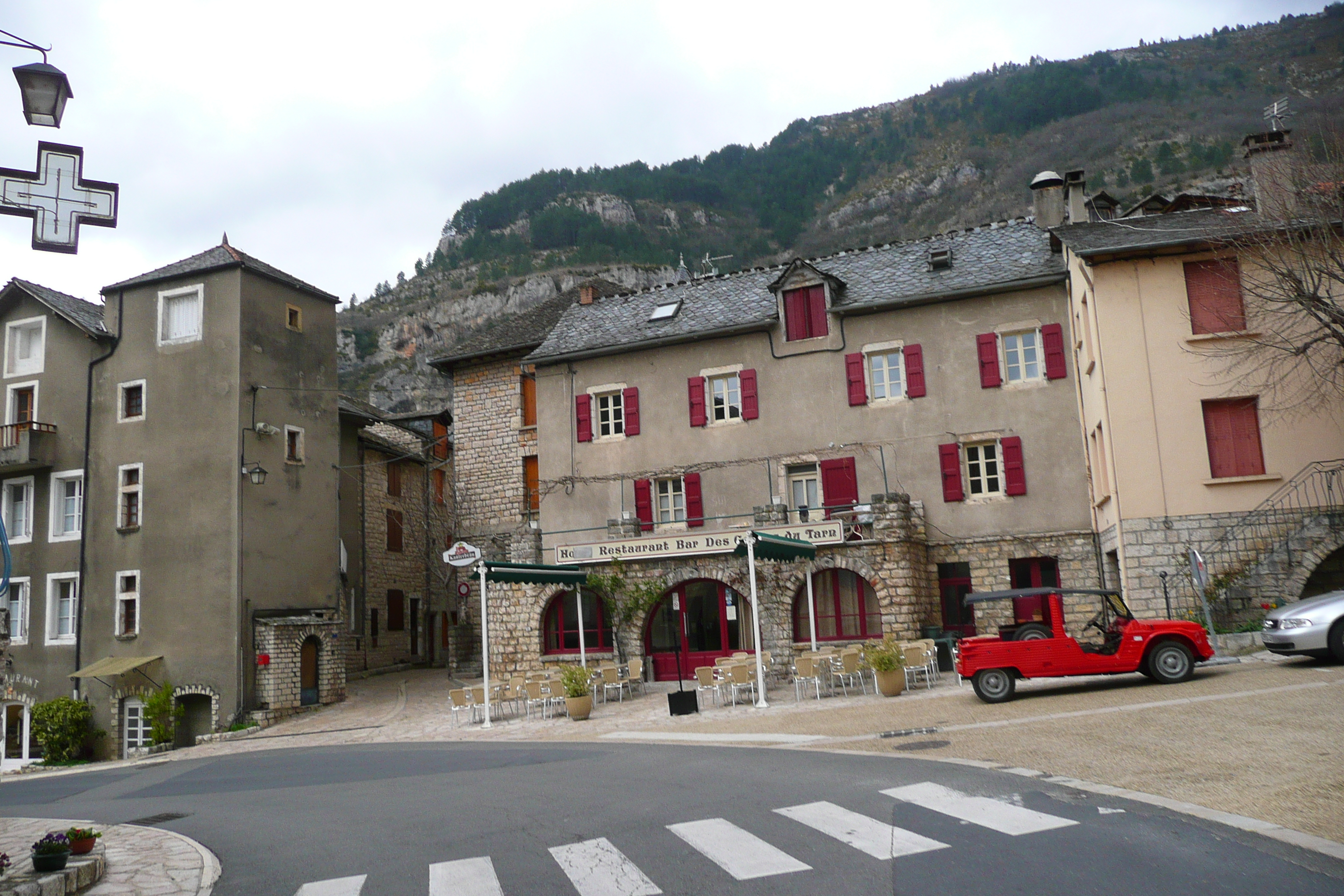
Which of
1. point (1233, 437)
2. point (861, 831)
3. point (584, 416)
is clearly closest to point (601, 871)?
point (861, 831)

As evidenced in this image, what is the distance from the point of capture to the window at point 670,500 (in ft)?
82.0

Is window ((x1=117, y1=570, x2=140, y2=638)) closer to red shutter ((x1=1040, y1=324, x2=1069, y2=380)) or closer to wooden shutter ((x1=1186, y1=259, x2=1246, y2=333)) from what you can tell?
red shutter ((x1=1040, y1=324, x2=1069, y2=380))

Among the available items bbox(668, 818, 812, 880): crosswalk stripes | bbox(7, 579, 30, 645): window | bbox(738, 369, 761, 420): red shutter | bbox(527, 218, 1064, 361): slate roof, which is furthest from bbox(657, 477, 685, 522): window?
bbox(7, 579, 30, 645): window

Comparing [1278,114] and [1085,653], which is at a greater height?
[1278,114]

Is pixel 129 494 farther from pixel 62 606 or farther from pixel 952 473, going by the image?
pixel 952 473

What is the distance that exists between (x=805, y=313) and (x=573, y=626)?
9157mm

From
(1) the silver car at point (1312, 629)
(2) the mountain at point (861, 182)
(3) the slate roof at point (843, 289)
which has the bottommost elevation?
(1) the silver car at point (1312, 629)

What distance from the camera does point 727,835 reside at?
6996 millimetres

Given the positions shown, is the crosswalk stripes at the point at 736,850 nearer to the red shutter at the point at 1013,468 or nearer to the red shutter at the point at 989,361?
the red shutter at the point at 1013,468

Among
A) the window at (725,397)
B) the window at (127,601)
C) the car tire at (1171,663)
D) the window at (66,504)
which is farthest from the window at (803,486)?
the window at (66,504)

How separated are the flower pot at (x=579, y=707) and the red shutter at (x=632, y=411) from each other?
8718 mm

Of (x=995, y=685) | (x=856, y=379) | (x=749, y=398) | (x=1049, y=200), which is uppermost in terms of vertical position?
(x=1049, y=200)

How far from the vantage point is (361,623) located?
32406mm

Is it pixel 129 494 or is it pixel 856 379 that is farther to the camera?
pixel 129 494
